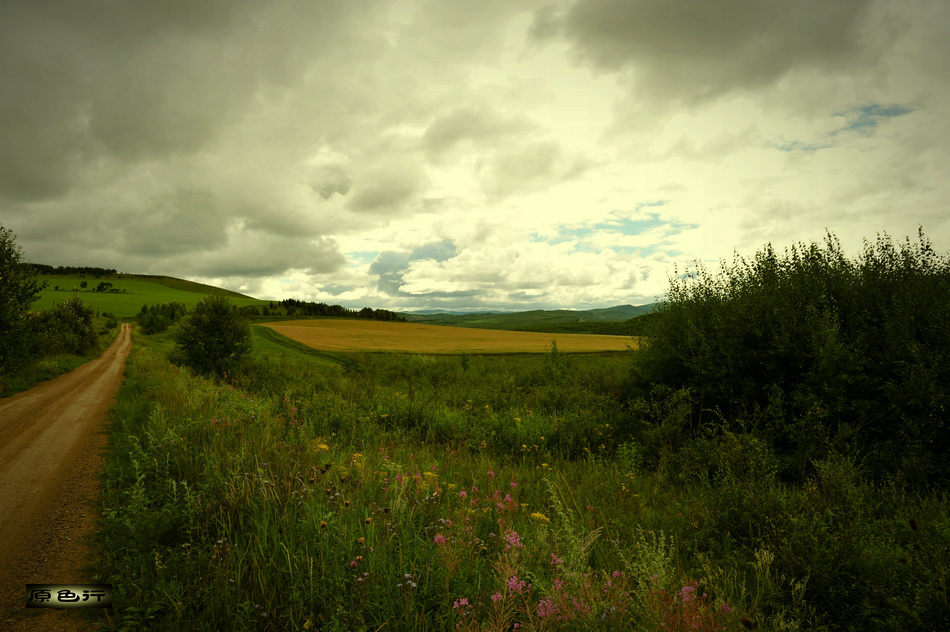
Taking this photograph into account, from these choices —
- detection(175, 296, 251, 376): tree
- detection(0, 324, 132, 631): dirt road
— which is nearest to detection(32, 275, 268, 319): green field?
detection(175, 296, 251, 376): tree

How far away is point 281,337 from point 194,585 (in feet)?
205

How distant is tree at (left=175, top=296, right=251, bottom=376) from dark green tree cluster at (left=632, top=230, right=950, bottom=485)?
1031 inches

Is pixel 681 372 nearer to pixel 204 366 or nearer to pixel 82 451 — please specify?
pixel 82 451

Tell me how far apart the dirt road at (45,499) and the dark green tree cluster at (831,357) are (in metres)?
12.5

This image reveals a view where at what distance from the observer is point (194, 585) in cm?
375

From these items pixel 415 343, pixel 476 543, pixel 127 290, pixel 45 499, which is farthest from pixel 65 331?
Answer: pixel 127 290

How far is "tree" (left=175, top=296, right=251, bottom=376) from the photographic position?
26.3 meters

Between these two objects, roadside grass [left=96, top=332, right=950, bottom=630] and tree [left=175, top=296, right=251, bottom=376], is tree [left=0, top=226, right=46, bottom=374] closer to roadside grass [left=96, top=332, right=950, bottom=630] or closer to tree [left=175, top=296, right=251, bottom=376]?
tree [left=175, top=296, right=251, bottom=376]

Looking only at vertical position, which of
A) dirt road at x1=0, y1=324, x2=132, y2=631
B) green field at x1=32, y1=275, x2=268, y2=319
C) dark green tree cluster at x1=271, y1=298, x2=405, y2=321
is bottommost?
dirt road at x1=0, y1=324, x2=132, y2=631

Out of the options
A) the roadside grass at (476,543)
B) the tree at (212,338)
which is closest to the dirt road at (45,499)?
the roadside grass at (476,543)

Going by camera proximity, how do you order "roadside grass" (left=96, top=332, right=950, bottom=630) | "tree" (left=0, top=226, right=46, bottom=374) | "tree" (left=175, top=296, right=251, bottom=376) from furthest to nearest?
"tree" (left=175, top=296, right=251, bottom=376) < "tree" (left=0, top=226, right=46, bottom=374) < "roadside grass" (left=96, top=332, right=950, bottom=630)

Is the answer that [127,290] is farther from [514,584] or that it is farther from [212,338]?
[514,584]

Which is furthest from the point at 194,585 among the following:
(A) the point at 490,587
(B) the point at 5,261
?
(B) the point at 5,261

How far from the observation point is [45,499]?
6469 millimetres
